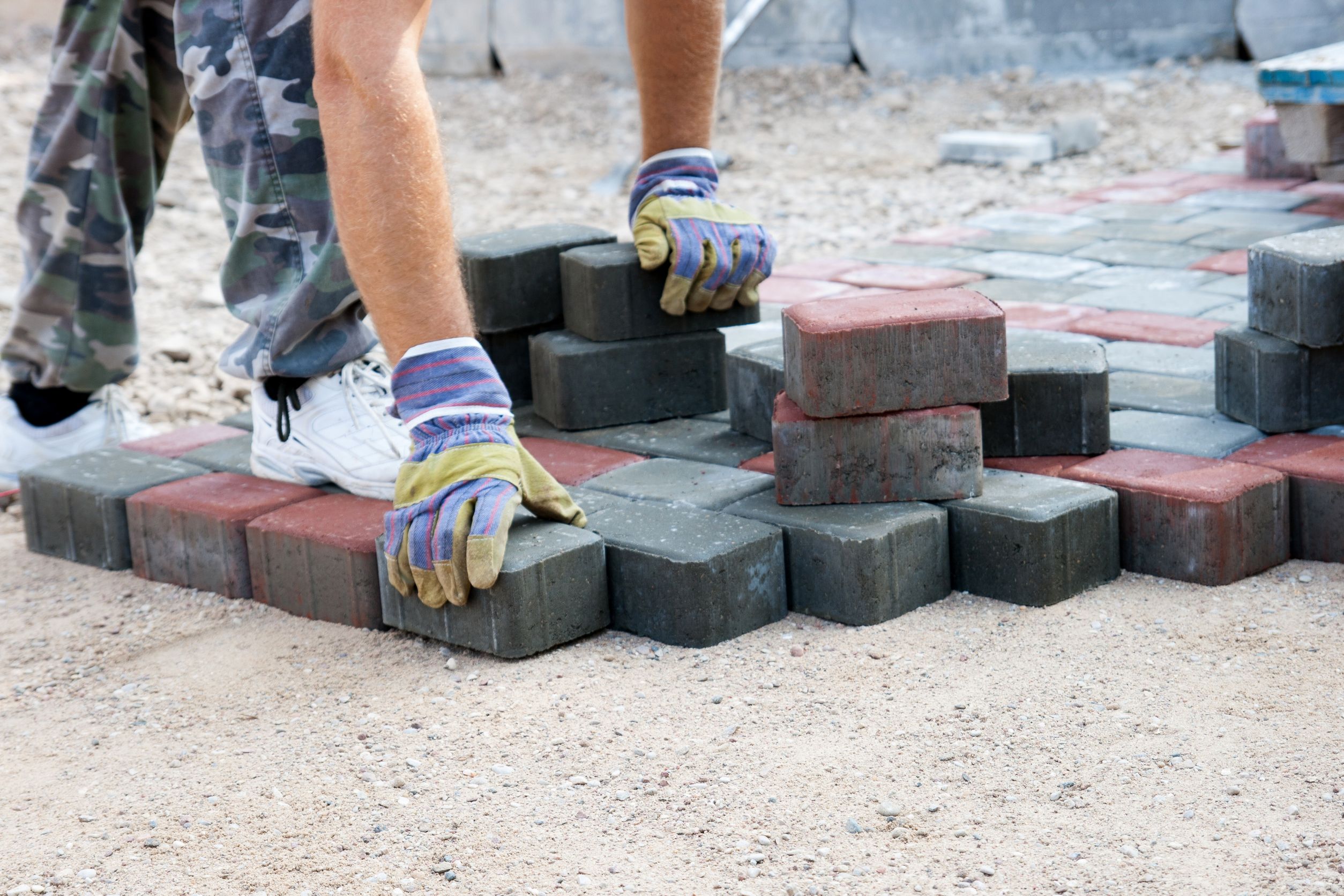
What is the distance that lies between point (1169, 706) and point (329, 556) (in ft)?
4.33

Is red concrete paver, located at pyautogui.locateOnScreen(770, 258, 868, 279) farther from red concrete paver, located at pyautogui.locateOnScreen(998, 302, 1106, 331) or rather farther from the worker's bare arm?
the worker's bare arm

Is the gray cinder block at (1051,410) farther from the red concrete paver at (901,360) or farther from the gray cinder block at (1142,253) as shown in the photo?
the gray cinder block at (1142,253)

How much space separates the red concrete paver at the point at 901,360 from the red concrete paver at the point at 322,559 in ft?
2.47

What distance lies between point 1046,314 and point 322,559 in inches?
78.0

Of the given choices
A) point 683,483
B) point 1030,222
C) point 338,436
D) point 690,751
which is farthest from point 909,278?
point 690,751

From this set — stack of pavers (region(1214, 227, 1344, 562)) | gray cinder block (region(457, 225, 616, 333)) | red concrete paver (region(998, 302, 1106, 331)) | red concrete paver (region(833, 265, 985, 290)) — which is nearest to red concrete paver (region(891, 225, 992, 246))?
red concrete paver (region(833, 265, 985, 290))

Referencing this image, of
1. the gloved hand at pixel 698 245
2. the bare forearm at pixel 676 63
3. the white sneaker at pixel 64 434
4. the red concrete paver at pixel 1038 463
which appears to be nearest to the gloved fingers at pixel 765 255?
the gloved hand at pixel 698 245

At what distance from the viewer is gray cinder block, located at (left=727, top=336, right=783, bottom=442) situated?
2684mm

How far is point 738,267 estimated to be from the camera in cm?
286

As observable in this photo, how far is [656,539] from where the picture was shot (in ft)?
7.41

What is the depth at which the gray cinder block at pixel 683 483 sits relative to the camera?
2465 millimetres

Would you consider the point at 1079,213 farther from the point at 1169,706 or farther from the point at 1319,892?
the point at 1319,892

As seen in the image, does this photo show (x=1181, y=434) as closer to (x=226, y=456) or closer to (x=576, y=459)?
(x=576, y=459)

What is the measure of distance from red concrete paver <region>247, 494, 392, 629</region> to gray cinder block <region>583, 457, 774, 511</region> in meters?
0.40
